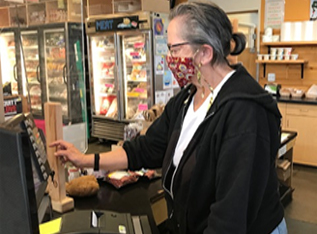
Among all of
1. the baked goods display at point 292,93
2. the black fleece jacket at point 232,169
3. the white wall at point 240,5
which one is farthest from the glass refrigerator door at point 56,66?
the black fleece jacket at point 232,169

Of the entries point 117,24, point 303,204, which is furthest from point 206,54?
point 117,24

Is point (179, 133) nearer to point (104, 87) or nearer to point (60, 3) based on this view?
point (60, 3)

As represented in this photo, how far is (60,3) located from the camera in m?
4.81

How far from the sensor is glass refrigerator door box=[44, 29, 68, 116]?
205 inches

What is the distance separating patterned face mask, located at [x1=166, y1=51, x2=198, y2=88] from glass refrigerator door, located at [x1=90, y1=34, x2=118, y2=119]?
4.77 m

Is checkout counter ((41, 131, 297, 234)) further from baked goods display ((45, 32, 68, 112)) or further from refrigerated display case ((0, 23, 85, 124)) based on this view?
baked goods display ((45, 32, 68, 112))

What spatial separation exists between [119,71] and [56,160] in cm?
457

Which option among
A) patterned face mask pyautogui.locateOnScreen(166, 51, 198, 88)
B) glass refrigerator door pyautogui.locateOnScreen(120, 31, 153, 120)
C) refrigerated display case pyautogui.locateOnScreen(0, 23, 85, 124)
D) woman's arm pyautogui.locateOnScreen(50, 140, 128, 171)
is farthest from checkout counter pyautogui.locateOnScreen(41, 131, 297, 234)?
glass refrigerator door pyautogui.locateOnScreen(120, 31, 153, 120)

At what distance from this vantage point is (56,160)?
159 cm

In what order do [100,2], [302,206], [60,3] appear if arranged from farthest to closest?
[100,2], [60,3], [302,206]

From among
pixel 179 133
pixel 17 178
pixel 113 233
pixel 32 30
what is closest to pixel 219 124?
pixel 179 133

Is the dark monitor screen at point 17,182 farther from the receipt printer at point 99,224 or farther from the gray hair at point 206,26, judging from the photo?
the gray hair at point 206,26

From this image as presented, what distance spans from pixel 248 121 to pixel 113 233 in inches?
21.6

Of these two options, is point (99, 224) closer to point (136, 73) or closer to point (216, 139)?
point (216, 139)
